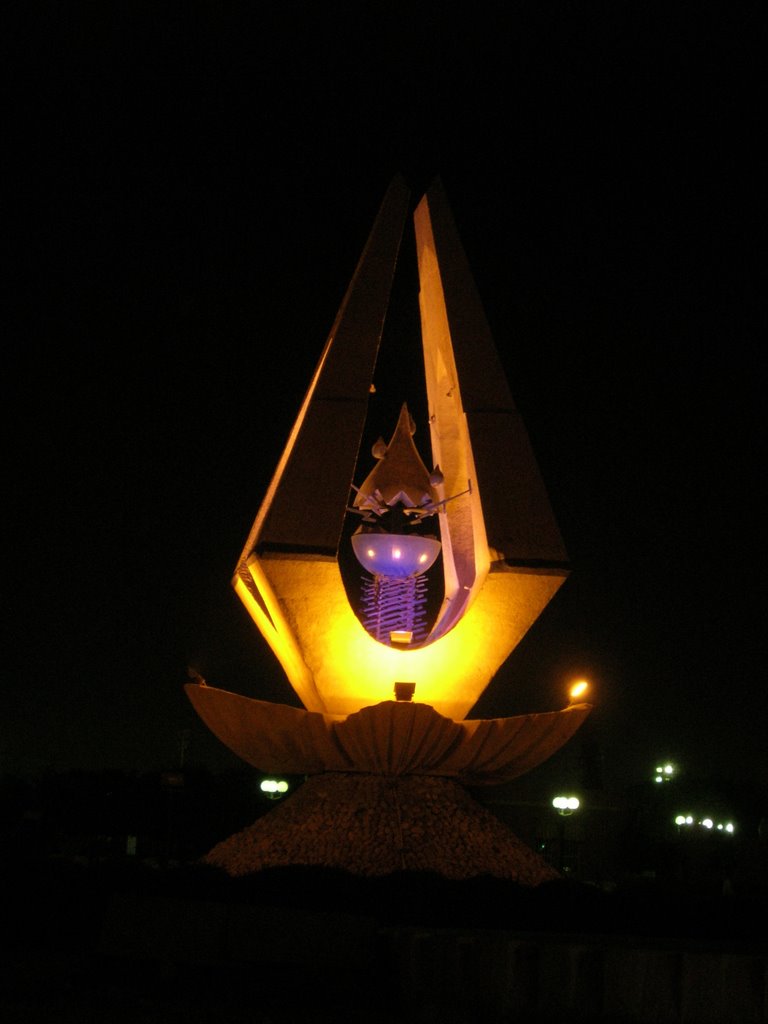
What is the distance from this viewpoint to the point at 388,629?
34.5 ft

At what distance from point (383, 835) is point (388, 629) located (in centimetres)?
202

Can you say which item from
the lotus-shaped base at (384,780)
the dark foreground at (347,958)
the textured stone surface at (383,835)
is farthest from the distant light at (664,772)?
the dark foreground at (347,958)

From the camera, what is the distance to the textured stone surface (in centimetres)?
893

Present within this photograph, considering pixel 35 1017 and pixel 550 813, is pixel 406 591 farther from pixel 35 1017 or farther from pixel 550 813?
pixel 550 813

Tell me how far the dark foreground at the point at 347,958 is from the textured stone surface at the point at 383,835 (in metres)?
0.71

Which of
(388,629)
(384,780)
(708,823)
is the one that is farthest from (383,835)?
(708,823)

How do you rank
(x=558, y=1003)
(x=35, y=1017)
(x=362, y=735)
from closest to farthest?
(x=35, y=1017), (x=558, y=1003), (x=362, y=735)

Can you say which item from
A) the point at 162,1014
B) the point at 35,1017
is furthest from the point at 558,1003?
the point at 35,1017

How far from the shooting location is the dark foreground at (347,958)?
5930mm

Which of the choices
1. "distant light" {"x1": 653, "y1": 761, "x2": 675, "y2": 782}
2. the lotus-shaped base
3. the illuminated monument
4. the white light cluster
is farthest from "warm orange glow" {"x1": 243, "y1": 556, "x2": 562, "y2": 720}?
"distant light" {"x1": 653, "y1": 761, "x2": 675, "y2": 782}

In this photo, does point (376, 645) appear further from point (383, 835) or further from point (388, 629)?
point (383, 835)

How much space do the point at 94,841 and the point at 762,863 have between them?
11381mm

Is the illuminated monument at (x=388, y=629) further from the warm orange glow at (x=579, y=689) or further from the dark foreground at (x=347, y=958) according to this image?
the dark foreground at (x=347, y=958)

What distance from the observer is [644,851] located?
21094mm
